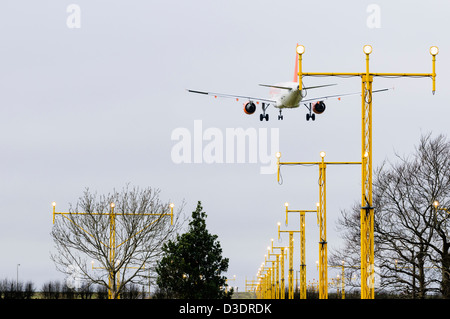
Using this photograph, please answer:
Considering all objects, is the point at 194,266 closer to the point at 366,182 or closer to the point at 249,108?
the point at 249,108

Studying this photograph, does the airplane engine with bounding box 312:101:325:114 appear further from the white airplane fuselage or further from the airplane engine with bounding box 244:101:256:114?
the airplane engine with bounding box 244:101:256:114

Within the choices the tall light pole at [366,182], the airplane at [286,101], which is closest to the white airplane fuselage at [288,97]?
the airplane at [286,101]

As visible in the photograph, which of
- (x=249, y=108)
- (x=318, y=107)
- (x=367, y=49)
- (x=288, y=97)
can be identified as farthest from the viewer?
(x=288, y=97)

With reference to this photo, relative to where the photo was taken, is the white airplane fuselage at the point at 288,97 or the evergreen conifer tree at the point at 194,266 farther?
the white airplane fuselage at the point at 288,97

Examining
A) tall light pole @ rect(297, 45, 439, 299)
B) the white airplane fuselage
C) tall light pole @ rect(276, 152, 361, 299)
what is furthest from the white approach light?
the white airplane fuselage

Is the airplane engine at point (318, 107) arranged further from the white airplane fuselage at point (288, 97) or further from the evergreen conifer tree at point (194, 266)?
the evergreen conifer tree at point (194, 266)

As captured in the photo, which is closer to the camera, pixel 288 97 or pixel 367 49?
pixel 367 49

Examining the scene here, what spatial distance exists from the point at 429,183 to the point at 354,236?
675 cm

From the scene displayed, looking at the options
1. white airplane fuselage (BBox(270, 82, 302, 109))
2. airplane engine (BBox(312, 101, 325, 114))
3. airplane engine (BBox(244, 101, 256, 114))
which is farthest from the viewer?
white airplane fuselage (BBox(270, 82, 302, 109))

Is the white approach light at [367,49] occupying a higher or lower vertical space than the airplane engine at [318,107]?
lower

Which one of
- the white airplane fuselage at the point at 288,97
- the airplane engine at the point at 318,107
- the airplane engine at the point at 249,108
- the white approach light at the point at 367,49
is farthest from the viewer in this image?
the white airplane fuselage at the point at 288,97

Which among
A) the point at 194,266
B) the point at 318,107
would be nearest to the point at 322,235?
the point at 194,266

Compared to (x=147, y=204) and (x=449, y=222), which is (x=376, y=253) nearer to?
(x=449, y=222)
